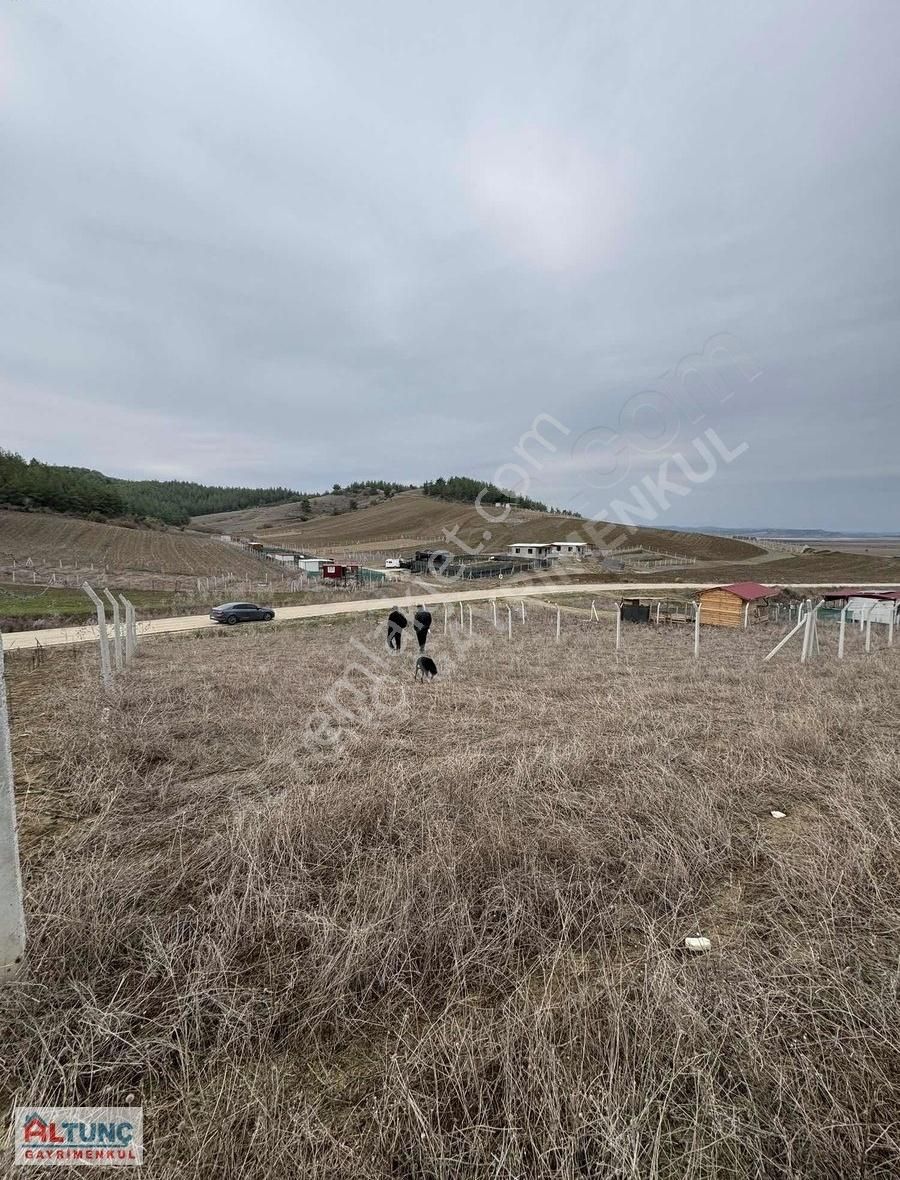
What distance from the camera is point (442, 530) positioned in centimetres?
10688

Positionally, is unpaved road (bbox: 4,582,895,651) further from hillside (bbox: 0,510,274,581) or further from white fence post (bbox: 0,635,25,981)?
hillside (bbox: 0,510,274,581)

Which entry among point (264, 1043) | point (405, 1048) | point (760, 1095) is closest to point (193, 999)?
point (264, 1043)

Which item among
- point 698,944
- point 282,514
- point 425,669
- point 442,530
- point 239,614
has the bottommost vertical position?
point 239,614

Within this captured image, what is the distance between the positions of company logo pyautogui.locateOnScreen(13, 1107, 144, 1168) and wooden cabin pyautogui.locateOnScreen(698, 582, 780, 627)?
3179 centimetres

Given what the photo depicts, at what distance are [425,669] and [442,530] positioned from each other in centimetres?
9727

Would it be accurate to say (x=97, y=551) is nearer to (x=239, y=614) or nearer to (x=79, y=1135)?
(x=239, y=614)

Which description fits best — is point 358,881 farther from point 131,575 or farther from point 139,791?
point 131,575

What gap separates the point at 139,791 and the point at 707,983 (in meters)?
4.83

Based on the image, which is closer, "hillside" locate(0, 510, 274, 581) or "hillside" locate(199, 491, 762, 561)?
"hillside" locate(0, 510, 274, 581)

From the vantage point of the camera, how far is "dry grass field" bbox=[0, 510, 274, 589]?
48.3 meters

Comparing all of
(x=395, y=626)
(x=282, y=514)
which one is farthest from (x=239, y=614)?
(x=282, y=514)

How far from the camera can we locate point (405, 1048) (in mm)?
2166

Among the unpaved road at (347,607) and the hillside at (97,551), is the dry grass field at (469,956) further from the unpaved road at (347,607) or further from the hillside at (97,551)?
the hillside at (97,551)

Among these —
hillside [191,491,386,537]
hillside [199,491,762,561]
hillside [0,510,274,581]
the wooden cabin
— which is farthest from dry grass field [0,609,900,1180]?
hillside [191,491,386,537]
